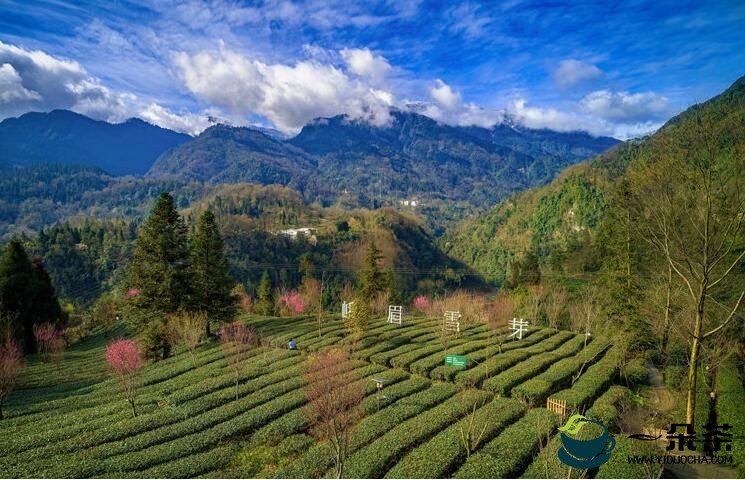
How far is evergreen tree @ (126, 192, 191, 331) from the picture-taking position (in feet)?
123

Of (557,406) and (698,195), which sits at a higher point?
(698,195)

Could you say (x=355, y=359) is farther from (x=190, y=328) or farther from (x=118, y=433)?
(x=118, y=433)

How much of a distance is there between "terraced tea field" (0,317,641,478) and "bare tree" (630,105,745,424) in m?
7.72

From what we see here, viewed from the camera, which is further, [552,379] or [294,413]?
[552,379]

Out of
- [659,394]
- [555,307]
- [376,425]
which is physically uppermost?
[555,307]

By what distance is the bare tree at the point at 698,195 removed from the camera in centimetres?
1644

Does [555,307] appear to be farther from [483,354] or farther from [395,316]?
[483,354]

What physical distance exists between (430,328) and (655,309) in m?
19.3

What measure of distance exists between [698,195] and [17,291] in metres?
55.2

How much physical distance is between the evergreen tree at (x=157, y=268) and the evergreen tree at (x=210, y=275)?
2783mm

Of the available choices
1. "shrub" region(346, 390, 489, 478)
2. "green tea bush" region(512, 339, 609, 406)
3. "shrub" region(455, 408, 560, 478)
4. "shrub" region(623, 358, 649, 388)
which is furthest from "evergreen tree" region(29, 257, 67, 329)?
"shrub" region(623, 358, 649, 388)

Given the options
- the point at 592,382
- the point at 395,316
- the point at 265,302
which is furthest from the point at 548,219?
the point at 592,382

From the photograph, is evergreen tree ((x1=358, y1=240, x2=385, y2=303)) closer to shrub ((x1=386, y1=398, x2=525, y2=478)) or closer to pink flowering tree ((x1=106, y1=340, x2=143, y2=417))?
pink flowering tree ((x1=106, y1=340, x2=143, y2=417))

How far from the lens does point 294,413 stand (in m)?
23.0
